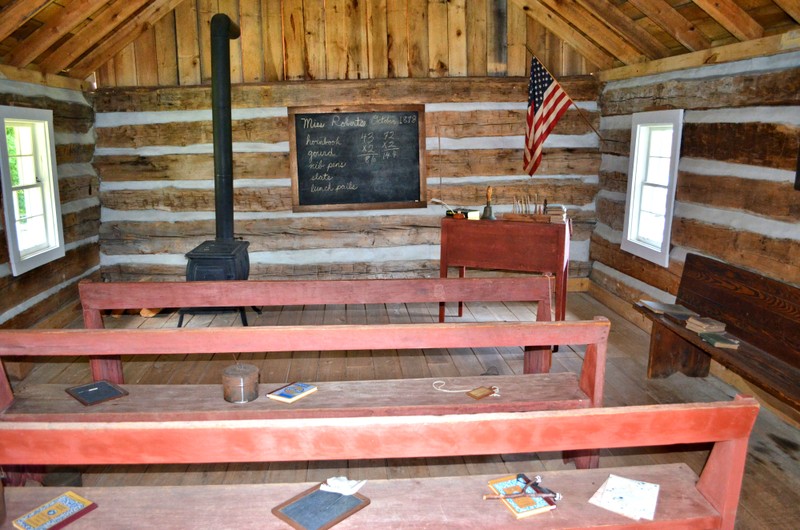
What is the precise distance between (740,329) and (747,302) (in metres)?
0.20

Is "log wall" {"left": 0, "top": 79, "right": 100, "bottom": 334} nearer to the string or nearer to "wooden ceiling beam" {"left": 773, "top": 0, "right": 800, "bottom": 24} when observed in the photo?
the string

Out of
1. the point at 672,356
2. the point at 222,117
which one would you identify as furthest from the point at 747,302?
the point at 222,117

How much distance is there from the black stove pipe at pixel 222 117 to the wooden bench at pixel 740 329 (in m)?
4.22

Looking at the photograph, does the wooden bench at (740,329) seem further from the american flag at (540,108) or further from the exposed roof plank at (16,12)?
the exposed roof plank at (16,12)

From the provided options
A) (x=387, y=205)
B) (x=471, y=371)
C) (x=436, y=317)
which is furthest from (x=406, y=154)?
(x=471, y=371)

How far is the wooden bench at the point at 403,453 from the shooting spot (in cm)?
209

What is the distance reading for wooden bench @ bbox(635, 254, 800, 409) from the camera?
4093mm

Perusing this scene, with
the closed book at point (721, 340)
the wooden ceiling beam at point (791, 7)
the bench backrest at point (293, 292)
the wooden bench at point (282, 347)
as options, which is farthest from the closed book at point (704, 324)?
the wooden ceiling beam at point (791, 7)

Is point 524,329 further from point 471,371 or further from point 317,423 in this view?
point 471,371

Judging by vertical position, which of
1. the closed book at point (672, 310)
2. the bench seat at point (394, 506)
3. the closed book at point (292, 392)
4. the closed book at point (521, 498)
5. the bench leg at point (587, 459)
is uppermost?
the closed book at point (672, 310)

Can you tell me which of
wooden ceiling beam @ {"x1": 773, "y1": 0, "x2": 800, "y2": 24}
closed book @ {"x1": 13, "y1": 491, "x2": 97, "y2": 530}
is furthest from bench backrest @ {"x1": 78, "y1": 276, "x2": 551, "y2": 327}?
wooden ceiling beam @ {"x1": 773, "y1": 0, "x2": 800, "y2": 24}

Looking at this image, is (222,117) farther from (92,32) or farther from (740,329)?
(740,329)

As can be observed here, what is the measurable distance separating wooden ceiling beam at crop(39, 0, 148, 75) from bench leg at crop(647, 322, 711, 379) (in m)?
5.53

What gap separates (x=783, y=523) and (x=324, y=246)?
18.6 feet
